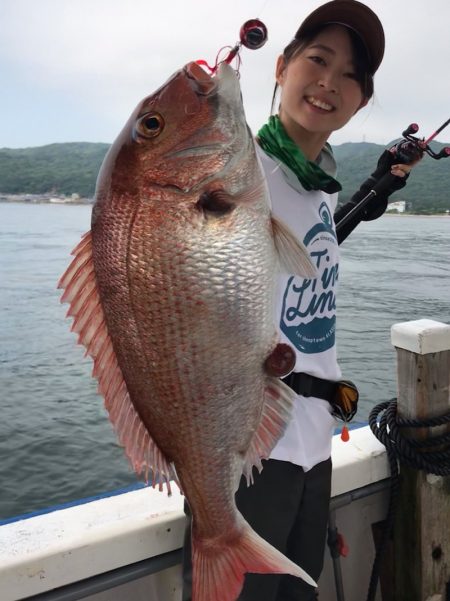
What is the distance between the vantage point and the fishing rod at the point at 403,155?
2915 millimetres

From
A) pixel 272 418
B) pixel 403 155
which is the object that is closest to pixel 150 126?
pixel 272 418

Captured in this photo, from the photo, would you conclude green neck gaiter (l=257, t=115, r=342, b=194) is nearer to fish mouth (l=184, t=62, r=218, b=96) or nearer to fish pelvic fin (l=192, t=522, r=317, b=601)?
fish mouth (l=184, t=62, r=218, b=96)

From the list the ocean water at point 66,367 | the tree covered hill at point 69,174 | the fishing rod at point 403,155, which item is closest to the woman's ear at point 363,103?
the fishing rod at point 403,155

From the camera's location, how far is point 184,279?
4.05 ft

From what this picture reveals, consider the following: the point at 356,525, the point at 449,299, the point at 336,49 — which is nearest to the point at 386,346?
the point at 449,299

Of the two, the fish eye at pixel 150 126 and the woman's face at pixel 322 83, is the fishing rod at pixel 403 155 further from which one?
the fish eye at pixel 150 126

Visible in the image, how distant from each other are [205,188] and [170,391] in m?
0.48

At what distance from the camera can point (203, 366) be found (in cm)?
128

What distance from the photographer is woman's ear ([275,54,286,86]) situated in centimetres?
202

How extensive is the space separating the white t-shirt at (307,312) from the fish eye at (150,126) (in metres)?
0.61

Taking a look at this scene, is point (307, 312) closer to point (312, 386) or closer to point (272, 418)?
point (312, 386)

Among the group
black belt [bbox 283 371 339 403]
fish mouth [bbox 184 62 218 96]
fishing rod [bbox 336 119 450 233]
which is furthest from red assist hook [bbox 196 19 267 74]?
fishing rod [bbox 336 119 450 233]

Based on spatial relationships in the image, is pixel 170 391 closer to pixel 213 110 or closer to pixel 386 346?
pixel 213 110

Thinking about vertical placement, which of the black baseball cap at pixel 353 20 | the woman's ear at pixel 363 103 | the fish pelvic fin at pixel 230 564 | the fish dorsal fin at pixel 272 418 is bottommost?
the fish pelvic fin at pixel 230 564
